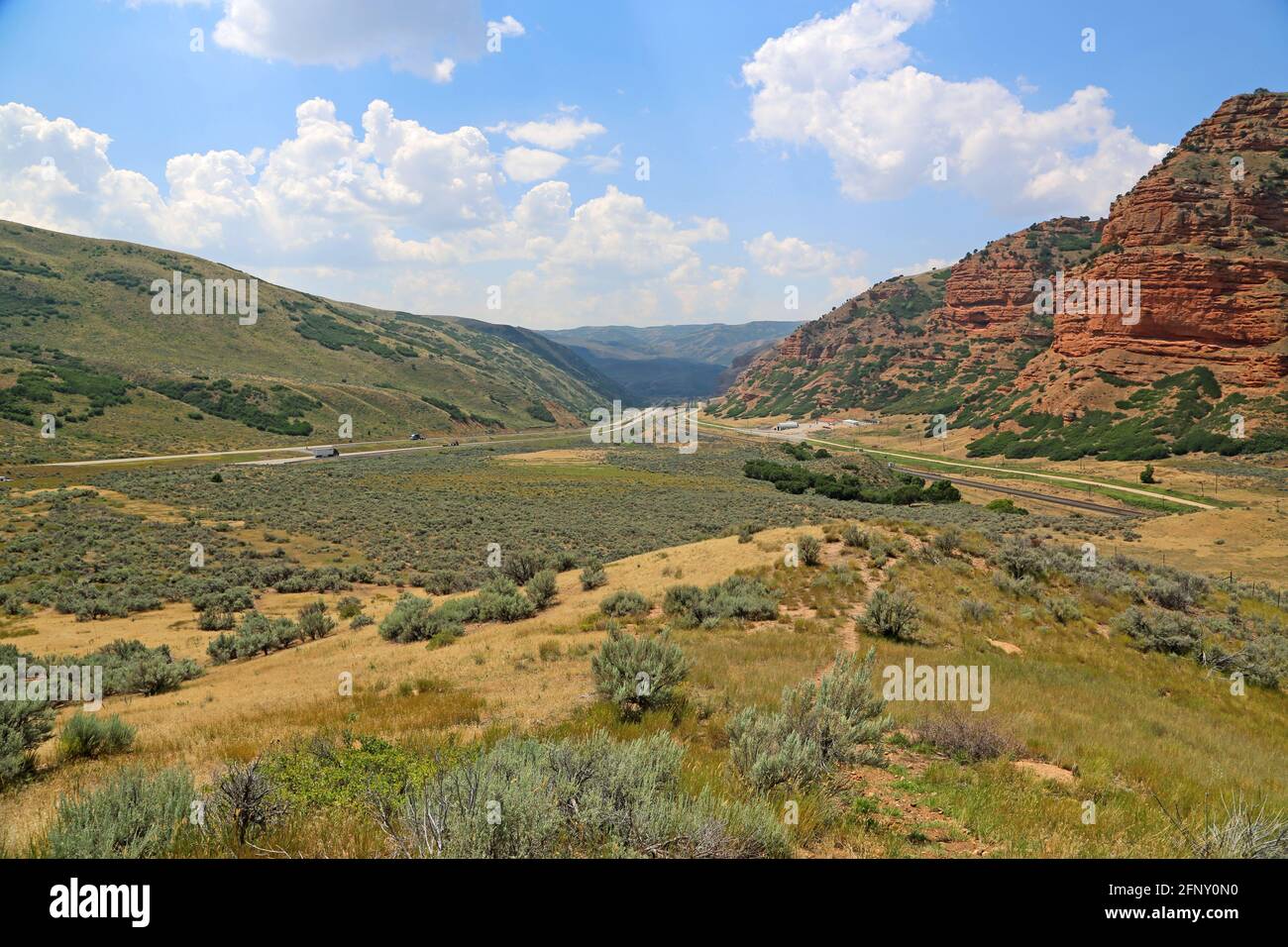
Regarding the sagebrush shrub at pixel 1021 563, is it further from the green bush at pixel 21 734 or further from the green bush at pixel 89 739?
the green bush at pixel 21 734

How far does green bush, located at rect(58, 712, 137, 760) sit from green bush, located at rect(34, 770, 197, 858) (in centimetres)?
410

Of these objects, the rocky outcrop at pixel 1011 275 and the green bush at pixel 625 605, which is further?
the rocky outcrop at pixel 1011 275

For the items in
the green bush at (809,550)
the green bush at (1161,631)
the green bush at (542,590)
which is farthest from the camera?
the green bush at (809,550)

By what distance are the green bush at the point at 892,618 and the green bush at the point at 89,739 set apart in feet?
42.4

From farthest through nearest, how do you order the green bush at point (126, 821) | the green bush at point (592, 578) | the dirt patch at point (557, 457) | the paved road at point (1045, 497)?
the dirt patch at point (557, 457)
the paved road at point (1045, 497)
the green bush at point (592, 578)
the green bush at point (126, 821)

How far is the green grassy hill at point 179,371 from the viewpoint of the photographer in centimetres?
6455

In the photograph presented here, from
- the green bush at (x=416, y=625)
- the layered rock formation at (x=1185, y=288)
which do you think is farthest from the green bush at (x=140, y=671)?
the layered rock formation at (x=1185, y=288)

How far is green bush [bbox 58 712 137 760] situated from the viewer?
700 cm

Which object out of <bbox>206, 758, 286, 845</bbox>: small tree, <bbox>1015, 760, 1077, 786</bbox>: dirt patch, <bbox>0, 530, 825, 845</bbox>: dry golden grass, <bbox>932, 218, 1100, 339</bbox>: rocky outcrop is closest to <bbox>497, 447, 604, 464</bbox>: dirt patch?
<bbox>0, 530, 825, 845</bbox>: dry golden grass

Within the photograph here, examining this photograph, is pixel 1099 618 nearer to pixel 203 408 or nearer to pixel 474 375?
pixel 203 408

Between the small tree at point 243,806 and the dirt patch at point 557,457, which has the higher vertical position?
the dirt patch at point 557,457

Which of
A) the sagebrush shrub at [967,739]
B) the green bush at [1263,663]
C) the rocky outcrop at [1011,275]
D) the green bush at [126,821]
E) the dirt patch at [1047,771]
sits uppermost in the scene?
the rocky outcrop at [1011,275]

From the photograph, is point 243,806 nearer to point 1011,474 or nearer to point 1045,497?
point 1045,497
